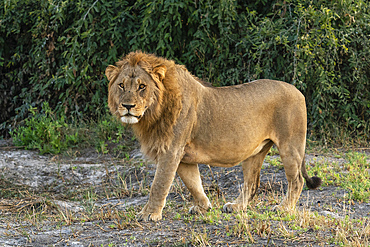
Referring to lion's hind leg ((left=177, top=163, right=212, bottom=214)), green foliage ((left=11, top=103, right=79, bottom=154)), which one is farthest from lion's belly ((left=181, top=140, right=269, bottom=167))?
green foliage ((left=11, top=103, right=79, bottom=154))

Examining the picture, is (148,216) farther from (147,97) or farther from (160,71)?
(160,71)

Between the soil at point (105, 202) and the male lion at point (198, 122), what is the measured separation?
285 millimetres

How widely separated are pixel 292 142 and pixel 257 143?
36cm

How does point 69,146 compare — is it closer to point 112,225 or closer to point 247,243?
point 112,225

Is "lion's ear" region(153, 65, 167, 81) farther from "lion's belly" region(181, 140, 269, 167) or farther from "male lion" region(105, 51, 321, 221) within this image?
"lion's belly" region(181, 140, 269, 167)

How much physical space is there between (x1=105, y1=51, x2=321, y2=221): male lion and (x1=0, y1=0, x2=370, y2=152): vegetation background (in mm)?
2380

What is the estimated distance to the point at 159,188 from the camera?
4.22 m

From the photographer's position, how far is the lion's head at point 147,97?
13.3ft

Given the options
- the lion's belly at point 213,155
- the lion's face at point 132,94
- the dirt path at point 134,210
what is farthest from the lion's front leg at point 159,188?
the lion's face at point 132,94

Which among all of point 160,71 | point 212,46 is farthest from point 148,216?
point 212,46

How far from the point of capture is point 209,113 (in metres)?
4.50

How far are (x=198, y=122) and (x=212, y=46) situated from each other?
132 inches

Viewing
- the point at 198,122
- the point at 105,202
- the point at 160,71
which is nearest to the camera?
the point at 160,71

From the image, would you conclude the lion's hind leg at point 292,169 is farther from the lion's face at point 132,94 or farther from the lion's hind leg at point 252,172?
the lion's face at point 132,94
